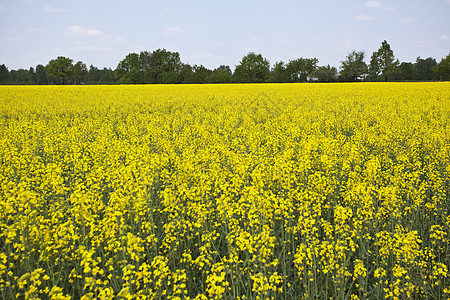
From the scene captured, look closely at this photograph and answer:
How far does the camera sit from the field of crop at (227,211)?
124 inches

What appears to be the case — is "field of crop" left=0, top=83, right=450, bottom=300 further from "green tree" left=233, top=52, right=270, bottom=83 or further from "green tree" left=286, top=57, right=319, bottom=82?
"green tree" left=286, top=57, right=319, bottom=82

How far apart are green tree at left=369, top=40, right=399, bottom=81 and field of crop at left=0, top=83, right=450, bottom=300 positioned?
232ft

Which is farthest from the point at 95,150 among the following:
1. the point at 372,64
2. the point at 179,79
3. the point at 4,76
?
the point at 4,76

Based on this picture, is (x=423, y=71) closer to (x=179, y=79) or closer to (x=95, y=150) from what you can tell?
Result: (x=179, y=79)

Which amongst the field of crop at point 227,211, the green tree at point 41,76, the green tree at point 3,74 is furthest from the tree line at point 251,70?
the field of crop at point 227,211

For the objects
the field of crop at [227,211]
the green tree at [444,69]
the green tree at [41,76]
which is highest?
the green tree at [41,76]

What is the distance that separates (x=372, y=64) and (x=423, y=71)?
45.3m

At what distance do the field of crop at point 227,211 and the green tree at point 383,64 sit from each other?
7079cm

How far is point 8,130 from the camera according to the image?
9.95m

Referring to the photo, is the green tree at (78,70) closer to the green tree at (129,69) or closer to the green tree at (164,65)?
the green tree at (129,69)

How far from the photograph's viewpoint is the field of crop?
315 cm

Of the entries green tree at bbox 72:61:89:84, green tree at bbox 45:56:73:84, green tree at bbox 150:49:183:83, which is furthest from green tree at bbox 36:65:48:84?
green tree at bbox 150:49:183:83

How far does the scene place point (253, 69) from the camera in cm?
8062

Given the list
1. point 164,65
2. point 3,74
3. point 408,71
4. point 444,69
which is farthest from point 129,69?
point 408,71
